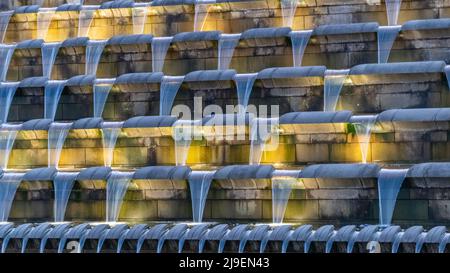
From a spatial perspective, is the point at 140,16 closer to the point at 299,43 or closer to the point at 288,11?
the point at 288,11

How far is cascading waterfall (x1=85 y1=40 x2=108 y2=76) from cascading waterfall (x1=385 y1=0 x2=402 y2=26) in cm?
835

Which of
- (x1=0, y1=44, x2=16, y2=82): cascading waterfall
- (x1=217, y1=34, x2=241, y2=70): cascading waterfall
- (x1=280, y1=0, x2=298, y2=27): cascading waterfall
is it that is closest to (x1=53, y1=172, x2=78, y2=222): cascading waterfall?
(x1=217, y1=34, x2=241, y2=70): cascading waterfall

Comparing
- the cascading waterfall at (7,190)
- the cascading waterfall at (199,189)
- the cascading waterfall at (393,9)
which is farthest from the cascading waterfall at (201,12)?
the cascading waterfall at (7,190)

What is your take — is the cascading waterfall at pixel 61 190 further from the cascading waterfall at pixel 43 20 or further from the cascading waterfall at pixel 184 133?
the cascading waterfall at pixel 43 20

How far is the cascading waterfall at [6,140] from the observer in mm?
35875

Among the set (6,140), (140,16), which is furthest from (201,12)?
(6,140)

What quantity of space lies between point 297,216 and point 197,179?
269 cm

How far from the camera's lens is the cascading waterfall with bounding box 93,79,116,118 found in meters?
36.1

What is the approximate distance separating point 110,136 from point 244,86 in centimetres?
389

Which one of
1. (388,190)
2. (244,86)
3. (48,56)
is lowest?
(388,190)

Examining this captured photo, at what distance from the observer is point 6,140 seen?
35969 millimetres

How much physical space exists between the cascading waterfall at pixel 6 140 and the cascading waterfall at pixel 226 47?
19.5 feet
